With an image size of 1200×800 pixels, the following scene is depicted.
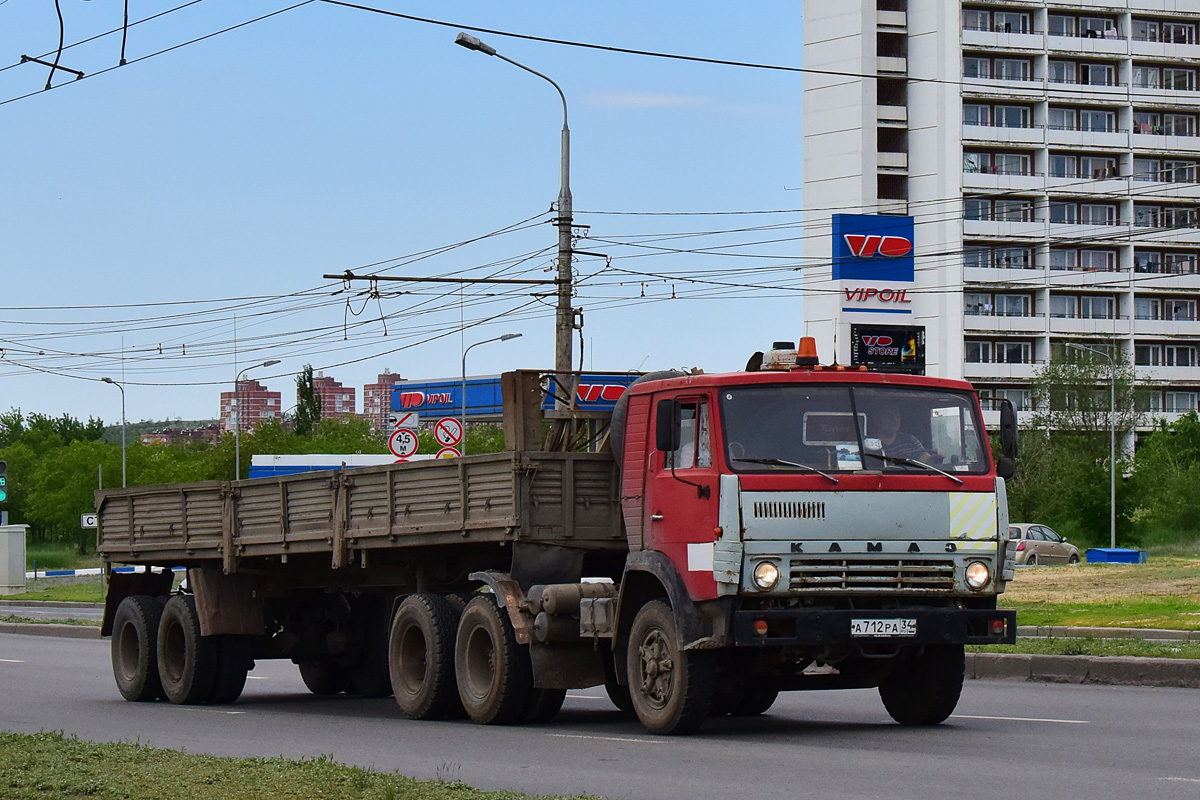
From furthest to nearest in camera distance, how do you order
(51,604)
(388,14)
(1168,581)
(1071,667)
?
(51,604) → (1168,581) → (388,14) → (1071,667)

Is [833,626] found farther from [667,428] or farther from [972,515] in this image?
[667,428]

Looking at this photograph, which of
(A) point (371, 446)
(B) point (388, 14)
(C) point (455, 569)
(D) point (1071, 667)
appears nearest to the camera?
(C) point (455, 569)

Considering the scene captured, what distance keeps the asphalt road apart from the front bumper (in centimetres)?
66

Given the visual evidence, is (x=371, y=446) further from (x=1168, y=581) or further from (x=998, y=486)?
(x=998, y=486)

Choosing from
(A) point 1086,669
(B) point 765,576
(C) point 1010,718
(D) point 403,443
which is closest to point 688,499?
(B) point 765,576

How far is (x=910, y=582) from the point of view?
11641mm

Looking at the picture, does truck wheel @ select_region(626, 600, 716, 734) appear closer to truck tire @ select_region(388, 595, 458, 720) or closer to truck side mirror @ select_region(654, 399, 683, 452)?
truck side mirror @ select_region(654, 399, 683, 452)

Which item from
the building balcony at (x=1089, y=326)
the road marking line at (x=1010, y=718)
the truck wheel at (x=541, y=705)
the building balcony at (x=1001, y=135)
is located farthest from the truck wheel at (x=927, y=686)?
the building balcony at (x=1089, y=326)

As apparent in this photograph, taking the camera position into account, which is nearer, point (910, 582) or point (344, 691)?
point (910, 582)

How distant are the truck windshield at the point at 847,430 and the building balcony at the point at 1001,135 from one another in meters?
84.6

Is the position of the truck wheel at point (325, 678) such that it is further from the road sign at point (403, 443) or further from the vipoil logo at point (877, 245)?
the vipoil logo at point (877, 245)

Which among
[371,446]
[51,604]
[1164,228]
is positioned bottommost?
[51,604]

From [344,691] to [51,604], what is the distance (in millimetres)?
29628

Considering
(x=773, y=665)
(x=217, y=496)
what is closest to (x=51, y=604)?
(x=217, y=496)
